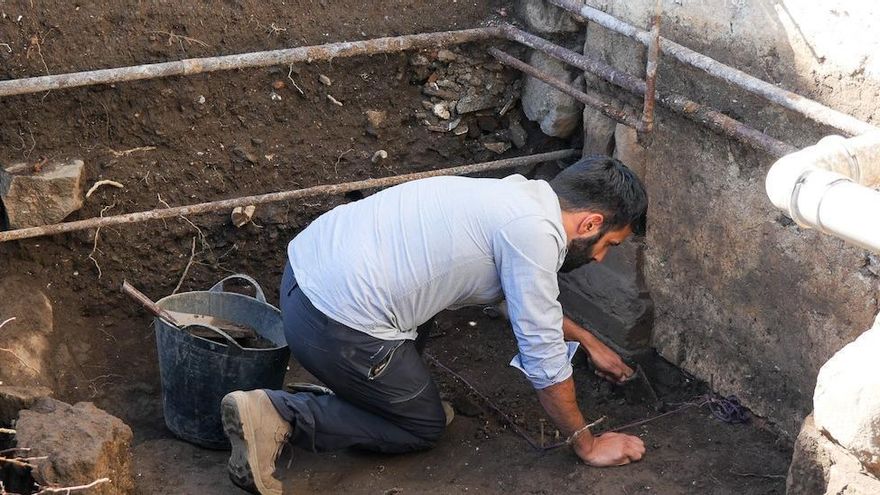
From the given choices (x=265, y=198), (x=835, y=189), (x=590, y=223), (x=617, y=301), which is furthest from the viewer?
(x=617, y=301)

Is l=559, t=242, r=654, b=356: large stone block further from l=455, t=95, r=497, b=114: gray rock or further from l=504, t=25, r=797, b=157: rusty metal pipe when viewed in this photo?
l=455, t=95, r=497, b=114: gray rock

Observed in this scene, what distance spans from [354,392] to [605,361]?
3.41ft

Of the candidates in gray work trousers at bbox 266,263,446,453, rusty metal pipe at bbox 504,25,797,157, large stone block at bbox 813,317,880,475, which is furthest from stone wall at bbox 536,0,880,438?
gray work trousers at bbox 266,263,446,453

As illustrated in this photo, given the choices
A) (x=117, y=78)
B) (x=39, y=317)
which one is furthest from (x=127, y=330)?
(x=117, y=78)

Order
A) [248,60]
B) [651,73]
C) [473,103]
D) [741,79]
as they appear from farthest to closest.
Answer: [473,103] < [248,60] < [651,73] < [741,79]

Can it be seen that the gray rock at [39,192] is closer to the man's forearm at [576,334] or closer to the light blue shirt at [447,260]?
the light blue shirt at [447,260]

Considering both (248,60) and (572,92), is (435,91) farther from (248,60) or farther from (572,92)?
(248,60)

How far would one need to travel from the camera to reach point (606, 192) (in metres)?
3.60

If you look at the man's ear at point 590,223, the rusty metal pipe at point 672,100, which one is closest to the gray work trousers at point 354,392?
the man's ear at point 590,223

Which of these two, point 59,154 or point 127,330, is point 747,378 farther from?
point 59,154

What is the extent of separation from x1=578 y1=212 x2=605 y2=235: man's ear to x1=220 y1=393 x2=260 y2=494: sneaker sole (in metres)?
1.38

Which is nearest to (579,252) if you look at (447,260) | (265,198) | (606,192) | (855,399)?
(606,192)

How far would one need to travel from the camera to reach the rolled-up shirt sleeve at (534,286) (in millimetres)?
3506

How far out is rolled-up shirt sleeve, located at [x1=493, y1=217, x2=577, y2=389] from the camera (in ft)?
11.5
